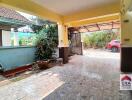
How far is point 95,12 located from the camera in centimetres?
555

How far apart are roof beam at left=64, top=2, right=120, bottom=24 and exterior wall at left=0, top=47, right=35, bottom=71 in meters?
2.73

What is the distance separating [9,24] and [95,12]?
4.44m

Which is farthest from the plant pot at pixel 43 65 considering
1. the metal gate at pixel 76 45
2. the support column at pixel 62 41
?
the metal gate at pixel 76 45

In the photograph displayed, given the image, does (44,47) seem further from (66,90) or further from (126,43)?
(126,43)

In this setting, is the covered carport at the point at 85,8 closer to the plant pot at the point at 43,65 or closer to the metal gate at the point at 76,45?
the plant pot at the point at 43,65

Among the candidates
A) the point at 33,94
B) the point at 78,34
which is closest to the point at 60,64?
the point at 33,94

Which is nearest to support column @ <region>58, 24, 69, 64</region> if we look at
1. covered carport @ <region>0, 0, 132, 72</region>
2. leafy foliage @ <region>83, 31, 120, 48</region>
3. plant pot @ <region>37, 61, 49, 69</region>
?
covered carport @ <region>0, 0, 132, 72</region>

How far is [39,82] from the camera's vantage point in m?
3.91

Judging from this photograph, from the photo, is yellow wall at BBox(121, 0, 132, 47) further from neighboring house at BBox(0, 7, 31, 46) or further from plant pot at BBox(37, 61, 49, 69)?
neighboring house at BBox(0, 7, 31, 46)

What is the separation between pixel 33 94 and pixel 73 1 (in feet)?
11.4

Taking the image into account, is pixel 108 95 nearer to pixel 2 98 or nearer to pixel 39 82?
pixel 39 82

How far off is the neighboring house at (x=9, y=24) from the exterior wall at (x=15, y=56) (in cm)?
142

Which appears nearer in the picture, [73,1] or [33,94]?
[33,94]

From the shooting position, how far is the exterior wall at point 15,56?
5316 mm
